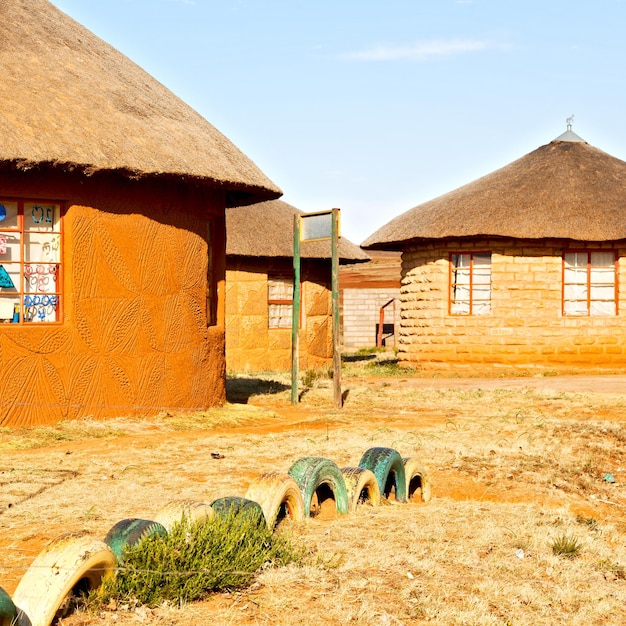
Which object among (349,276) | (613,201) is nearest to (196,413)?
(613,201)

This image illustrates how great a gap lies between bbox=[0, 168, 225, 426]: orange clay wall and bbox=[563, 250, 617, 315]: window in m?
8.82

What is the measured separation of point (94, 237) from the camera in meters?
10.0

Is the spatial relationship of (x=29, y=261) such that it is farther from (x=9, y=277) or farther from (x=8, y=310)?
(x=8, y=310)

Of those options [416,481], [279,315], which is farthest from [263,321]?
[416,481]

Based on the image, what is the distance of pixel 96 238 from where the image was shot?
1005cm

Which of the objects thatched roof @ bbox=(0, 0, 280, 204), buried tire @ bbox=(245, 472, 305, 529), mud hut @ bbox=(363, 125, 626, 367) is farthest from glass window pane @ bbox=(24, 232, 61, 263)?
mud hut @ bbox=(363, 125, 626, 367)

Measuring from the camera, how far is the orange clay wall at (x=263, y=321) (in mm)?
18922

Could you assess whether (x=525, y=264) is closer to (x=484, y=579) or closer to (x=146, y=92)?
(x=146, y=92)

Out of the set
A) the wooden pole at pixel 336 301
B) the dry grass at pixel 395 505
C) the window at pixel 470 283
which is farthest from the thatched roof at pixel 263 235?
the wooden pole at pixel 336 301

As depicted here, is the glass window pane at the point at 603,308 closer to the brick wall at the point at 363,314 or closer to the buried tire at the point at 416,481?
the brick wall at the point at 363,314

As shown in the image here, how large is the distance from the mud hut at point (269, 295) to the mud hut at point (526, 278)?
92.9 inches

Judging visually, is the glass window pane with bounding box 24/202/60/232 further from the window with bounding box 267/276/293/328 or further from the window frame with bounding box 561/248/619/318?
the window frame with bounding box 561/248/619/318

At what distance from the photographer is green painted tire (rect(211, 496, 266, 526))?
15.6ft

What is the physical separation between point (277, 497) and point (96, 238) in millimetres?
5668
